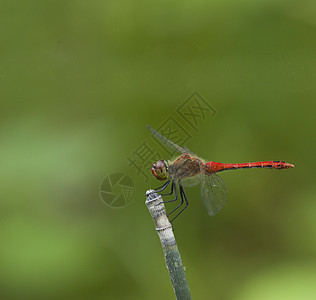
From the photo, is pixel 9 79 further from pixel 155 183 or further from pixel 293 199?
pixel 293 199

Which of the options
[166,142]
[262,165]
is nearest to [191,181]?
[166,142]

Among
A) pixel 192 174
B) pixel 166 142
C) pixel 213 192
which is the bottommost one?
pixel 213 192

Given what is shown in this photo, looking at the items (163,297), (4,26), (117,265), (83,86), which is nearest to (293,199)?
(163,297)

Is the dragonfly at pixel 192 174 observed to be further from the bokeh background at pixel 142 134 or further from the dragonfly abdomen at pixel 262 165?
the bokeh background at pixel 142 134

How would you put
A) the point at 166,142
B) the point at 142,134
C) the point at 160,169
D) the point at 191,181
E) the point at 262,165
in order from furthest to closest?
the point at 142,134 < the point at 262,165 < the point at 166,142 < the point at 191,181 < the point at 160,169

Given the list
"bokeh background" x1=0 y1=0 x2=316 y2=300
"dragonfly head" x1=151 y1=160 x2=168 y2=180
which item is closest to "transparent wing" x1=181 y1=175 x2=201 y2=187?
"dragonfly head" x1=151 y1=160 x2=168 y2=180

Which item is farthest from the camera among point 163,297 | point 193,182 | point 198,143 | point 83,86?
point 83,86

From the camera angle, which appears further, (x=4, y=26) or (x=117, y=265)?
(x=4, y=26)

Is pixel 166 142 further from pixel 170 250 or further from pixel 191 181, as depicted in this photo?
pixel 170 250
